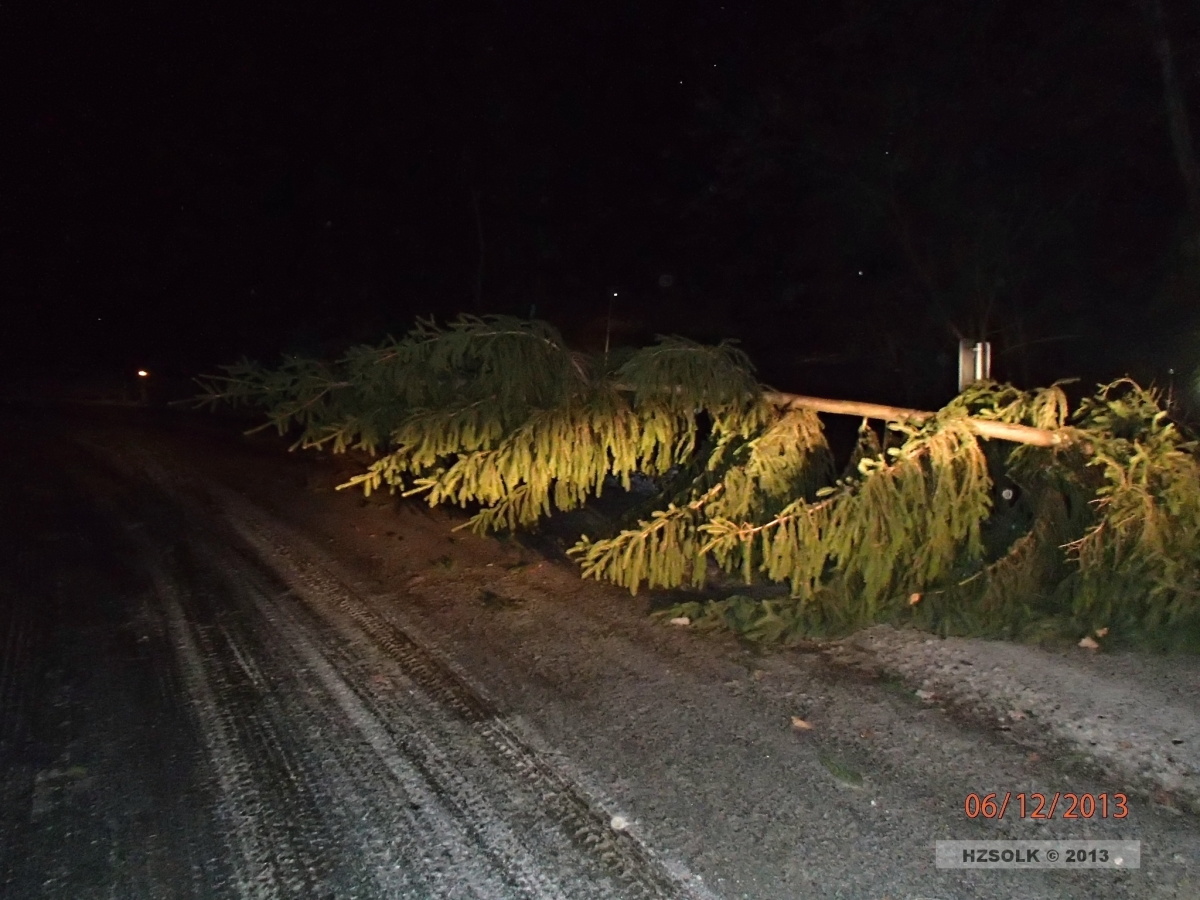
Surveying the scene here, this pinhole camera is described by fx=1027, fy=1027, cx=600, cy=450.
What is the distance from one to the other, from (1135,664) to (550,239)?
95.7 ft

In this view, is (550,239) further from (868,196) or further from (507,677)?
(507,677)

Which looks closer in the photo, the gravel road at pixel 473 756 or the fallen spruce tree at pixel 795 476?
the gravel road at pixel 473 756

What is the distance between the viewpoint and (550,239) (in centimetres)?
3334

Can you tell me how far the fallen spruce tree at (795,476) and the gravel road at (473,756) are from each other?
50cm

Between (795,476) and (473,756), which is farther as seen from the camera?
(795,476)

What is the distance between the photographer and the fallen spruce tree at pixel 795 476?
19.8 ft

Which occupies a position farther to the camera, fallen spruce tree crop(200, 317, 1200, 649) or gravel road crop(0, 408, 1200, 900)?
fallen spruce tree crop(200, 317, 1200, 649)

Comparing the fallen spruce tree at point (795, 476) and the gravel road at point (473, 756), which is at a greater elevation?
the fallen spruce tree at point (795, 476)

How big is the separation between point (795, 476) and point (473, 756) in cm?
344

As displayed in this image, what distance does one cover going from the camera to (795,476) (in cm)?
725

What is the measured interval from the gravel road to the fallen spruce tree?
501 mm

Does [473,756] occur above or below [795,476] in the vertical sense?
below

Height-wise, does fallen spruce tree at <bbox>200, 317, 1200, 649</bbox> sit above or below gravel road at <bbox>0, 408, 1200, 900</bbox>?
above

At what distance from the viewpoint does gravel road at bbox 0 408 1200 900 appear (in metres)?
3.77
